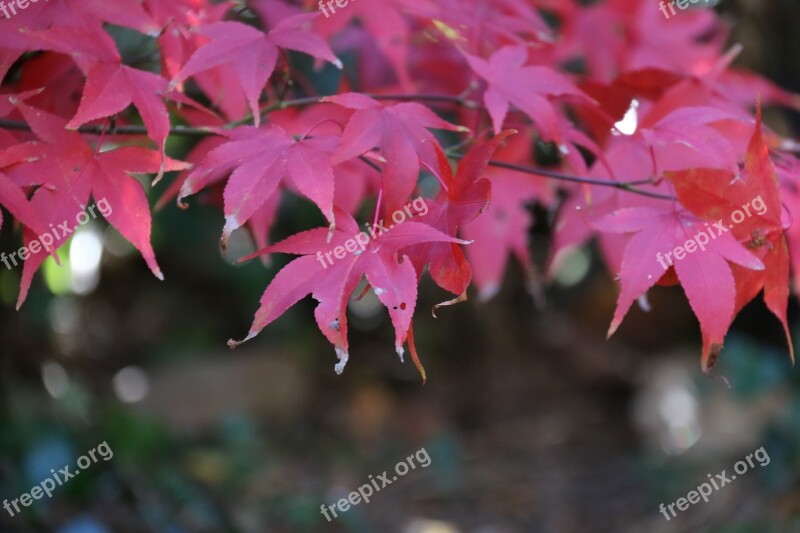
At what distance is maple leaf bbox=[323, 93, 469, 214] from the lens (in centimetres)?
69

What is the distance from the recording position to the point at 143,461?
1481 mm

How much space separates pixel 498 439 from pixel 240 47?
1.71 m

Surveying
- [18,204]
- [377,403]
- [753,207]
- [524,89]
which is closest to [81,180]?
[18,204]

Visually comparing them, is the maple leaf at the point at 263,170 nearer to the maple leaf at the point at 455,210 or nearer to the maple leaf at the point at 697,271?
the maple leaf at the point at 455,210

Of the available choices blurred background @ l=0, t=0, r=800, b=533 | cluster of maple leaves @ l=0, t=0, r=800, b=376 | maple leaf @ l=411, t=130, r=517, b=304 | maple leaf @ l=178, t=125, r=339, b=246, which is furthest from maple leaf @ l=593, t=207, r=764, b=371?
blurred background @ l=0, t=0, r=800, b=533

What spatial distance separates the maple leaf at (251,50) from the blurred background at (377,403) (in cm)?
80

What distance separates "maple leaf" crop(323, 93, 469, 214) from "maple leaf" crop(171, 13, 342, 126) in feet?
0.24

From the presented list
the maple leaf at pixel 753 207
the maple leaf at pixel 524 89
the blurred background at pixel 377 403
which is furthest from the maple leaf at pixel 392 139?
the blurred background at pixel 377 403

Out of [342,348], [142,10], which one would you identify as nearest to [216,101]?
[142,10]

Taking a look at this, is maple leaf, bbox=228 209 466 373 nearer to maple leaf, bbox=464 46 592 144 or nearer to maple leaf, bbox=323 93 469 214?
maple leaf, bbox=323 93 469 214

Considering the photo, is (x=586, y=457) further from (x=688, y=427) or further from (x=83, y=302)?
(x=83, y=302)

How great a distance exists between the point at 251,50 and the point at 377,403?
182 cm

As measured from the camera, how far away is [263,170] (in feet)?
2.24

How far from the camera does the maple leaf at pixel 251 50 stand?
72cm
